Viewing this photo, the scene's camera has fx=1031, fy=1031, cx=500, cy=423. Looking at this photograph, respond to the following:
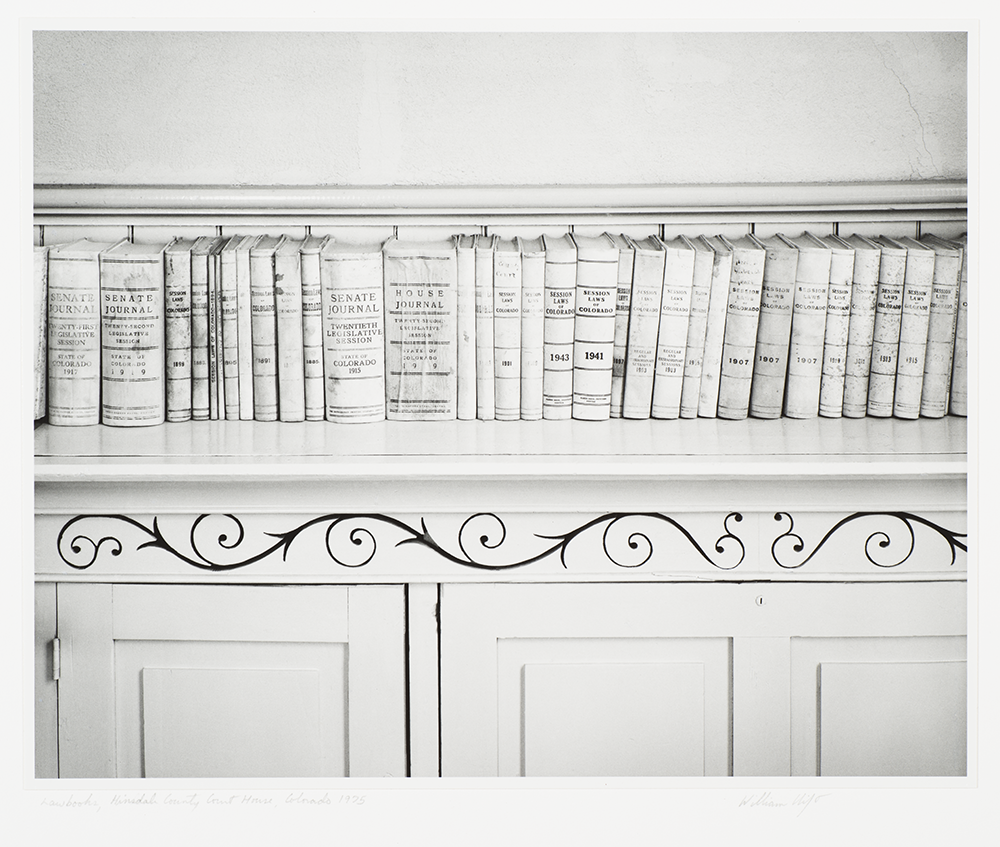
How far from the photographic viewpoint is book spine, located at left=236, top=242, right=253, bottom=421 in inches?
48.9

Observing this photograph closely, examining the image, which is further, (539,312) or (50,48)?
(50,48)

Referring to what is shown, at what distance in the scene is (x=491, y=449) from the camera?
3.72 feet

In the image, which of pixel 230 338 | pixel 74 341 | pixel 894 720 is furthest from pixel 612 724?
pixel 74 341

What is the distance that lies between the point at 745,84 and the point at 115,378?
899 mm

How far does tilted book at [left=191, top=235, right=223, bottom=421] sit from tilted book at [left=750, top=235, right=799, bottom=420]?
677mm

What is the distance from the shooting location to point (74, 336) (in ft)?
4.03

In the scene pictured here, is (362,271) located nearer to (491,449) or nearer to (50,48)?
(491,449)

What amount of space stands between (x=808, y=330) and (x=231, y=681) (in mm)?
796

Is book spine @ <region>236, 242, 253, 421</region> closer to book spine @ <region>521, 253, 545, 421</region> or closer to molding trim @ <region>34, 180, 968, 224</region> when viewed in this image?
molding trim @ <region>34, 180, 968, 224</region>

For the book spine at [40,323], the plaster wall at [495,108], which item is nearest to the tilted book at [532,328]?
the plaster wall at [495,108]

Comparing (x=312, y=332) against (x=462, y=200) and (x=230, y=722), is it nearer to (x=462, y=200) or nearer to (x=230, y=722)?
(x=462, y=200)

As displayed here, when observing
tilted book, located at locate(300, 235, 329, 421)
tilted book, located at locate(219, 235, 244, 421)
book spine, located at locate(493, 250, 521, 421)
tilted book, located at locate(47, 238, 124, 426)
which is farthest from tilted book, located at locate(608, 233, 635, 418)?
tilted book, located at locate(47, 238, 124, 426)
